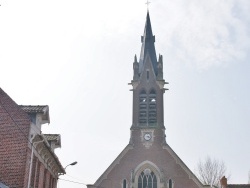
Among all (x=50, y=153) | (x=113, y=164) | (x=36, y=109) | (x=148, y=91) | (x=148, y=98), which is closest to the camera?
(x=36, y=109)

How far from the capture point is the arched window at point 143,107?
40.5 metres

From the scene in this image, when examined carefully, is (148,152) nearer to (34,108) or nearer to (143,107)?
(143,107)

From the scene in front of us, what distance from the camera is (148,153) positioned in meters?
38.7

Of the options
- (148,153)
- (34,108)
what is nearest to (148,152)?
(148,153)

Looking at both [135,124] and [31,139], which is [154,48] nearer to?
[135,124]

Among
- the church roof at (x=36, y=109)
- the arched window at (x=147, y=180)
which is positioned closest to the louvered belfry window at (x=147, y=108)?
the arched window at (x=147, y=180)

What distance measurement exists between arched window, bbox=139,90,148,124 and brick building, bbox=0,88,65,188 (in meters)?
19.2

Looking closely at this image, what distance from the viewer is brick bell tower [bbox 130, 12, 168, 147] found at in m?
39.6

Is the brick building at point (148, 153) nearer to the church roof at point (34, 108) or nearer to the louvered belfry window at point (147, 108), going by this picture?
the louvered belfry window at point (147, 108)

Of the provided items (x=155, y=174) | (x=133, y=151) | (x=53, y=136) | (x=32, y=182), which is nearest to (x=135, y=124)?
(x=133, y=151)

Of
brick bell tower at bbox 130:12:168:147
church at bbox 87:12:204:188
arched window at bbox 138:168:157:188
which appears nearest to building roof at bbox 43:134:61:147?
church at bbox 87:12:204:188

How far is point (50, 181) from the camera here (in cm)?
2584

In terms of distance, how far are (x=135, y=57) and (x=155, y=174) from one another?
42.1 feet

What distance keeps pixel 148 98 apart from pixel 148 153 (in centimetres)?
580
